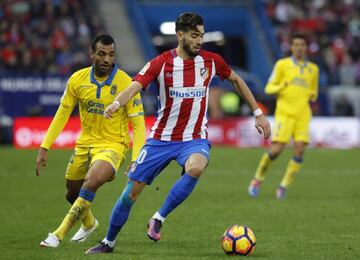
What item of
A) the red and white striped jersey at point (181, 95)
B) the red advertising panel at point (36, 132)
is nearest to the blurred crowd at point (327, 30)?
the red advertising panel at point (36, 132)

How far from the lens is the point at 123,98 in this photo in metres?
9.03

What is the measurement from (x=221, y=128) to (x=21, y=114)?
21.0ft

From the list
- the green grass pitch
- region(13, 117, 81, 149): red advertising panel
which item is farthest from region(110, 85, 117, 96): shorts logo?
region(13, 117, 81, 149): red advertising panel

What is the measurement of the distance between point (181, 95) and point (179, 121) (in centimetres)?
27

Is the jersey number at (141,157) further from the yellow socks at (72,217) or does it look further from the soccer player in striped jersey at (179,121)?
the yellow socks at (72,217)

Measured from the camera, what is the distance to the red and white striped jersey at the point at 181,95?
9.62 m

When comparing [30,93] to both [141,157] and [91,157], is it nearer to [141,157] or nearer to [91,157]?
[91,157]

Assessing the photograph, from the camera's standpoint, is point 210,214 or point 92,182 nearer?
point 92,182

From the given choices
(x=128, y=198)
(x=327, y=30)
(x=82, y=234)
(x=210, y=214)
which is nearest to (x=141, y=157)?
(x=128, y=198)

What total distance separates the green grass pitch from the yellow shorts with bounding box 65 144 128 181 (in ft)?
2.13

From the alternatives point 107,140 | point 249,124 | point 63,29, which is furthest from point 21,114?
point 107,140


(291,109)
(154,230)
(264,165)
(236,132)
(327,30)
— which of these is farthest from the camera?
(327,30)

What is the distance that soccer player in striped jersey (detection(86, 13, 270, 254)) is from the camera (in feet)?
31.0

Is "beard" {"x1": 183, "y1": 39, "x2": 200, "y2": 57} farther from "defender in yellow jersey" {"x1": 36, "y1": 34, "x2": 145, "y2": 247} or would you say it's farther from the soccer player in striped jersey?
"defender in yellow jersey" {"x1": 36, "y1": 34, "x2": 145, "y2": 247}
